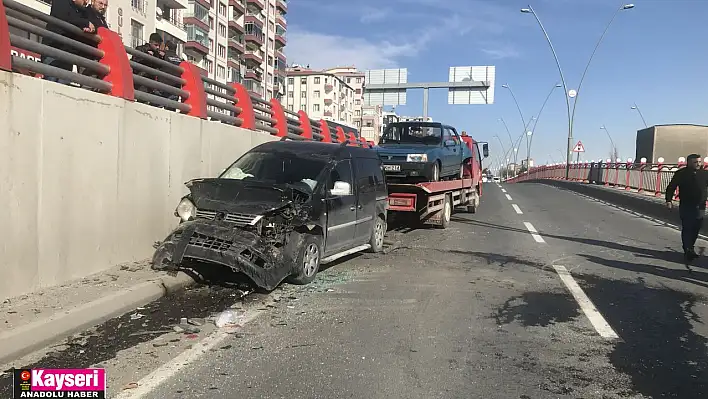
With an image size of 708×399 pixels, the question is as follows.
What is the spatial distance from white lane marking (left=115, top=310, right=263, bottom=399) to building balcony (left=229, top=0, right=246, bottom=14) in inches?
2973

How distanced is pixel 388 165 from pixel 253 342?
26.4 ft

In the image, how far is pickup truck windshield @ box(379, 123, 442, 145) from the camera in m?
13.5

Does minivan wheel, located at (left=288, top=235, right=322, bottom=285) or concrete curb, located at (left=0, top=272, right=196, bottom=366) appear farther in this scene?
minivan wheel, located at (left=288, top=235, right=322, bottom=285)

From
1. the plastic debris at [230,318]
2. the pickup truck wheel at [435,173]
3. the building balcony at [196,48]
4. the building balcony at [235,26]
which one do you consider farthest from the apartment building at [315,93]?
the plastic debris at [230,318]

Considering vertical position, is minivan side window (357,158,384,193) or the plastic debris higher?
minivan side window (357,158,384,193)

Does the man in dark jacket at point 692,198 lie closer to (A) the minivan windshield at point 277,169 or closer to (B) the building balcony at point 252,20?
(A) the minivan windshield at point 277,169

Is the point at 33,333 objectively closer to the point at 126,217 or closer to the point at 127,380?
the point at 127,380

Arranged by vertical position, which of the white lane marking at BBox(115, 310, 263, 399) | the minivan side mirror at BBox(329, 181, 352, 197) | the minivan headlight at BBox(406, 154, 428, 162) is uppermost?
the minivan headlight at BBox(406, 154, 428, 162)

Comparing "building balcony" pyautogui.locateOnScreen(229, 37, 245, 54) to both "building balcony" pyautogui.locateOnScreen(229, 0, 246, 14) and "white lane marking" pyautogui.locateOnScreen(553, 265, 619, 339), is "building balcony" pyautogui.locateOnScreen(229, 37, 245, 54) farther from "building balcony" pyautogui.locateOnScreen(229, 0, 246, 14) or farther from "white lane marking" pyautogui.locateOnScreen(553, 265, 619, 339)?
"white lane marking" pyautogui.locateOnScreen(553, 265, 619, 339)

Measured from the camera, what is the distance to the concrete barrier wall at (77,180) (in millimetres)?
5316

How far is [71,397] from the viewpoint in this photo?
3.48 meters

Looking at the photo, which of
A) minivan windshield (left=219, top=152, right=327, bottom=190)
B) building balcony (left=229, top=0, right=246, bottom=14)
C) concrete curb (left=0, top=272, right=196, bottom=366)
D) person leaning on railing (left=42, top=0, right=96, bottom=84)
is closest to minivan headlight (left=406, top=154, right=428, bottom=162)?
minivan windshield (left=219, top=152, right=327, bottom=190)

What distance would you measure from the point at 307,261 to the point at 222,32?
71086 mm

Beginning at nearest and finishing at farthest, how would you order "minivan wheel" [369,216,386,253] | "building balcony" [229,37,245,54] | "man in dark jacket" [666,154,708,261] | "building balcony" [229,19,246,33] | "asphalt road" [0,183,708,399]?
"asphalt road" [0,183,708,399], "man in dark jacket" [666,154,708,261], "minivan wheel" [369,216,386,253], "building balcony" [229,19,246,33], "building balcony" [229,37,245,54]
